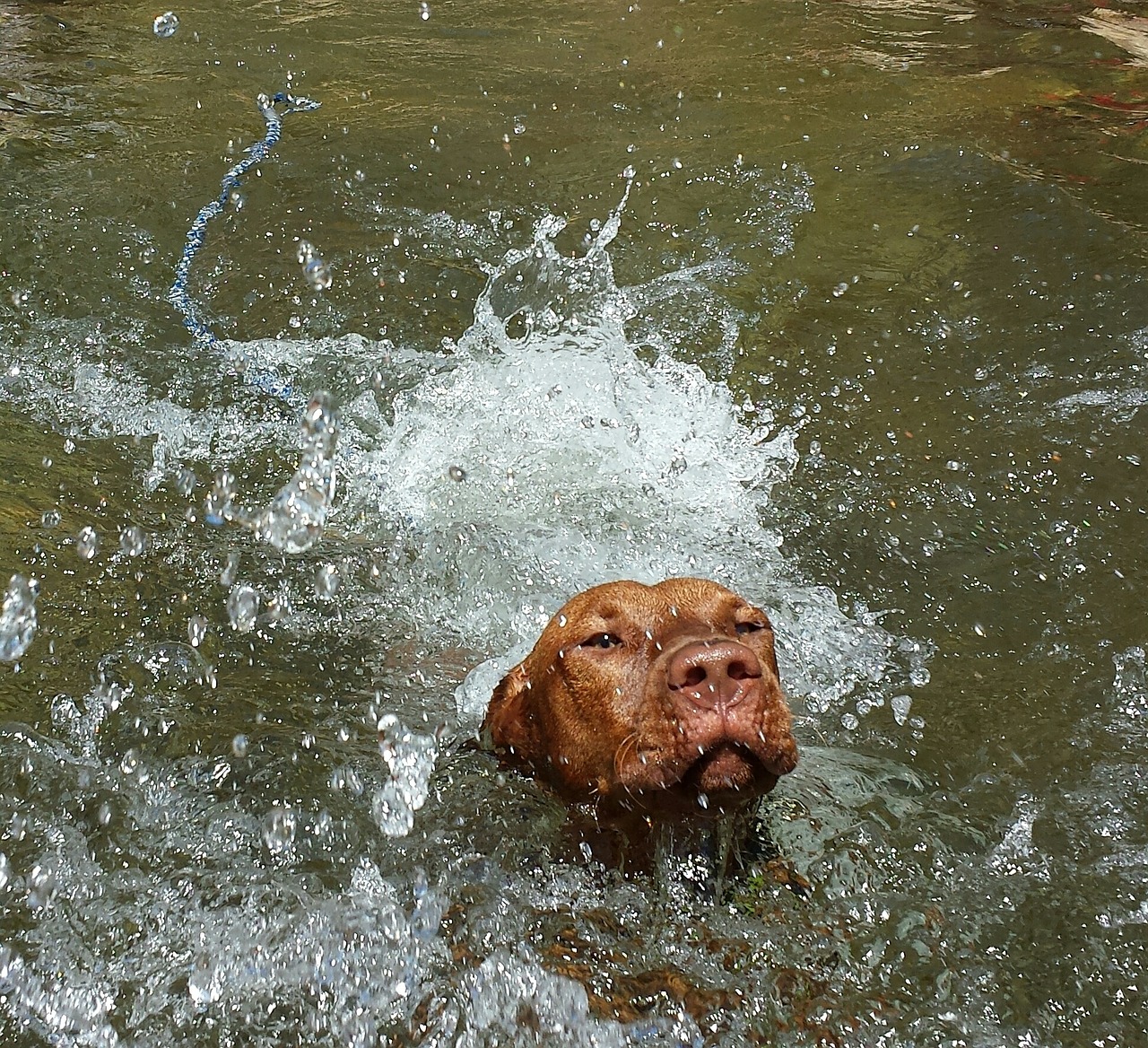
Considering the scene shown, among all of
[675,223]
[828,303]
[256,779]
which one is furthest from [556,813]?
[675,223]

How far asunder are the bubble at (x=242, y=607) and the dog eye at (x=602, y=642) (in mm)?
1620

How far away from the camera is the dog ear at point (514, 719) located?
152 inches

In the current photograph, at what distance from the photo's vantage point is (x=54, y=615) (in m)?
4.57

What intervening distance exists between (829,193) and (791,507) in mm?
3010

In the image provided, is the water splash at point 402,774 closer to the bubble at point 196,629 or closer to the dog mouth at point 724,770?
the bubble at point 196,629

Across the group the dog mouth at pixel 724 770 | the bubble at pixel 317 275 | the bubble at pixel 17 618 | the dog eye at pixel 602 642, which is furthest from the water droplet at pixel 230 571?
the dog mouth at pixel 724 770

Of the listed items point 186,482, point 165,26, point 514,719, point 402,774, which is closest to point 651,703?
point 514,719

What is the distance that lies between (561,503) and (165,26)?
6.98 meters

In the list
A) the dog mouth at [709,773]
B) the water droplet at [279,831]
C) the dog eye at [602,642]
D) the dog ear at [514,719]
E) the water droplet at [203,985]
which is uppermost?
the dog mouth at [709,773]

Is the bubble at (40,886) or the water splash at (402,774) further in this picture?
the water splash at (402,774)

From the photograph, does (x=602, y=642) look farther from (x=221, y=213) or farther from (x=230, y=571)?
(x=221, y=213)

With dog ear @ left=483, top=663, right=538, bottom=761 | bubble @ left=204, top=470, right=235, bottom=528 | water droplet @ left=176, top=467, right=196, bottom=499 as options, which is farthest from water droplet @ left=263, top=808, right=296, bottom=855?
water droplet @ left=176, top=467, right=196, bottom=499

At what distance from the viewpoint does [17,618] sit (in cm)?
450

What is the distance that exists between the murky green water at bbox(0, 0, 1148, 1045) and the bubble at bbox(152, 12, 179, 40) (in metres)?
0.29
